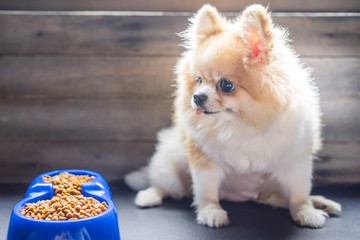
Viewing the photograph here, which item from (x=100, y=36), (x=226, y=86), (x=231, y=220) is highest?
(x=100, y=36)

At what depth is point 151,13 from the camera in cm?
214

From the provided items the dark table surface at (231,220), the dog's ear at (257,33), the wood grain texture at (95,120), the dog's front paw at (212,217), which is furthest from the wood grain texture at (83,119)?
the dog's ear at (257,33)

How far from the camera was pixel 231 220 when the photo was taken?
1792mm

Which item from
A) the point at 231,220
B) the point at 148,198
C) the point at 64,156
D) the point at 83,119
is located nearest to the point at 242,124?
the point at 231,220

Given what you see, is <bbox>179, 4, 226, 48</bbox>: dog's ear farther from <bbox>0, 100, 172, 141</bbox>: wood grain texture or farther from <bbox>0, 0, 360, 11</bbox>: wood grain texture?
<bbox>0, 100, 172, 141</bbox>: wood grain texture

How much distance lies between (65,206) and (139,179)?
760 mm

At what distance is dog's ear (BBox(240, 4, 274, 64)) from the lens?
145 centimetres

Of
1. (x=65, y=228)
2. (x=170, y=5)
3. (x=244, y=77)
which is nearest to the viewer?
(x=65, y=228)

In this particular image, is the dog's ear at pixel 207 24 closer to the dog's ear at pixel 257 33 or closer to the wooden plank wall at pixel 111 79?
the dog's ear at pixel 257 33

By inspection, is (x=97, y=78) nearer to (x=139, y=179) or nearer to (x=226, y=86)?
(x=139, y=179)

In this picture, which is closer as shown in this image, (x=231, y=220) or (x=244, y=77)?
(x=244, y=77)

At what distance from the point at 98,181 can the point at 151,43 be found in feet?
2.60

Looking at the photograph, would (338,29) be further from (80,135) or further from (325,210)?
(80,135)

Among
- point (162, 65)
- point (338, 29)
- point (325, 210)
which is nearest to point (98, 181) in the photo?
point (162, 65)
